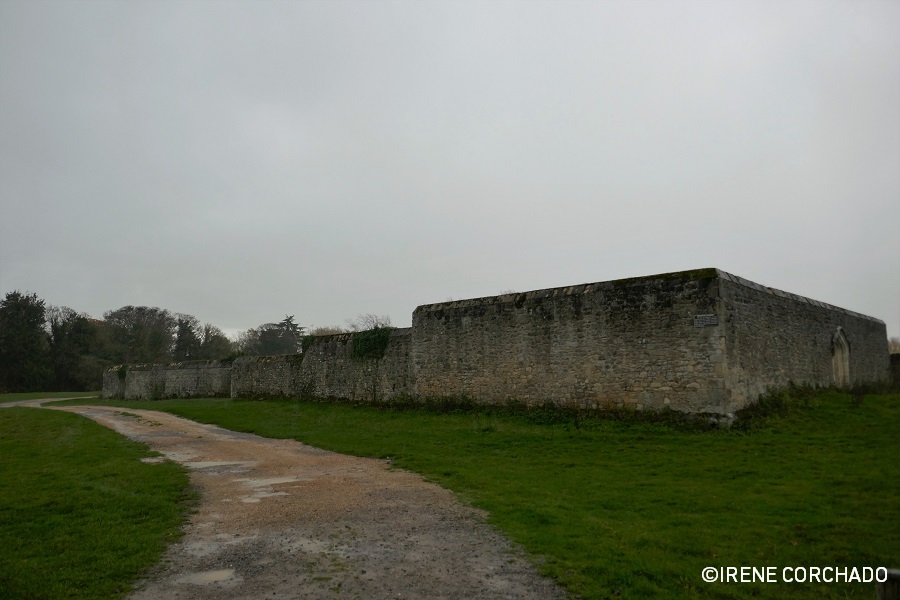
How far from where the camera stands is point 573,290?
14883 mm

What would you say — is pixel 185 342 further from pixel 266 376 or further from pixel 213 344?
pixel 266 376

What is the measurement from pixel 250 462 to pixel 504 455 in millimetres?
5063

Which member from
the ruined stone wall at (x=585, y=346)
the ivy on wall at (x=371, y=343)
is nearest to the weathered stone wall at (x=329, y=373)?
the ivy on wall at (x=371, y=343)

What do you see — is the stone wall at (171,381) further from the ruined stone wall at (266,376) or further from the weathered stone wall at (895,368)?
the weathered stone wall at (895,368)

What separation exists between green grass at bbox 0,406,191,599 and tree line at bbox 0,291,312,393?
43222mm

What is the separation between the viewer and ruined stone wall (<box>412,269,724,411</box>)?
12508 millimetres

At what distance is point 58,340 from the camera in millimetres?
56781

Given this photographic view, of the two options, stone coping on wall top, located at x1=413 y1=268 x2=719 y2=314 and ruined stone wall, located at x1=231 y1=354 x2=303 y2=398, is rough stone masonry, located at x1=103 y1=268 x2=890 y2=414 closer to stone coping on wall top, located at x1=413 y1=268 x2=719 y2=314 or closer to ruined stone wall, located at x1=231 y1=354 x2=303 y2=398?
stone coping on wall top, located at x1=413 y1=268 x2=719 y2=314

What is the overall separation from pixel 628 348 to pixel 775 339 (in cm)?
420

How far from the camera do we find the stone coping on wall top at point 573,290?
12766mm

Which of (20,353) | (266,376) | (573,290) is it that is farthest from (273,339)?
(573,290)

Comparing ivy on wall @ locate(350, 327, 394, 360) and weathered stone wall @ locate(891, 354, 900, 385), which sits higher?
ivy on wall @ locate(350, 327, 394, 360)

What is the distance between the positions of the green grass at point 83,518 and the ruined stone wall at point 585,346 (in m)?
9.01

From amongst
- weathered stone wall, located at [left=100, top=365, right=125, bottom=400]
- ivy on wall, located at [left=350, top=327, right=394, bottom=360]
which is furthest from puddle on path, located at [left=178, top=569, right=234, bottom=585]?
weathered stone wall, located at [left=100, top=365, right=125, bottom=400]
